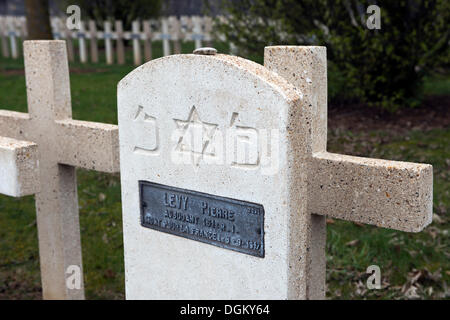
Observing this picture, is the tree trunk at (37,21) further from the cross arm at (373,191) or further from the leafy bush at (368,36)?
the cross arm at (373,191)

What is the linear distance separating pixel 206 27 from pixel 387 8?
624 cm

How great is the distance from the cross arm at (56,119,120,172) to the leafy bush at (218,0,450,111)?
3.86 metres

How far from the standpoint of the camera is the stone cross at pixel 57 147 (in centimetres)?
317

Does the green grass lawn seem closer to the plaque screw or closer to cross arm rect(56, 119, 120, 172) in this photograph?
cross arm rect(56, 119, 120, 172)

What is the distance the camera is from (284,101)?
2.04 meters

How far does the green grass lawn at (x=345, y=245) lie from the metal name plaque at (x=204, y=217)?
145 centimetres

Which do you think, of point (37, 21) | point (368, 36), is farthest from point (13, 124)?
point (37, 21)

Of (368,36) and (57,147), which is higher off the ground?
(368,36)

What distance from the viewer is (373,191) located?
233 centimetres

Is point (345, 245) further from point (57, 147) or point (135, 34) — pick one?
point (135, 34)

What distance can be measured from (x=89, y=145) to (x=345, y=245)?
6.55 ft

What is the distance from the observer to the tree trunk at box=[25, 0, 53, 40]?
11398mm

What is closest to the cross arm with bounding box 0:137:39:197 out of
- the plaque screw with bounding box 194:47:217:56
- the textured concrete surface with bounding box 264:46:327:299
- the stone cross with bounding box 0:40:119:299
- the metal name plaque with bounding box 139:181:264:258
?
the stone cross with bounding box 0:40:119:299
